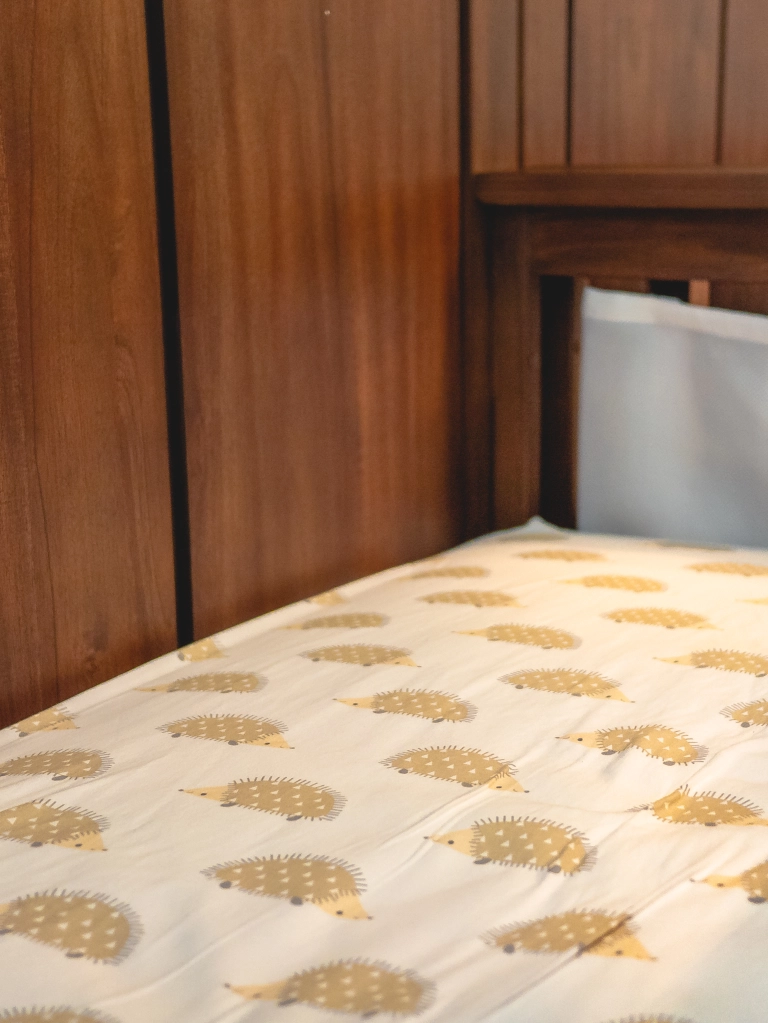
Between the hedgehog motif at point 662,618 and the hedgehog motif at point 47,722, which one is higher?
the hedgehog motif at point 662,618

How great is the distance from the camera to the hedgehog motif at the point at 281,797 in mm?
878

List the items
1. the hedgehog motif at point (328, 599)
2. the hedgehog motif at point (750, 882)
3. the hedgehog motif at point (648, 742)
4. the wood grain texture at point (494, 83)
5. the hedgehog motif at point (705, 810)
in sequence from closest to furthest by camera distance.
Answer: the hedgehog motif at point (750, 882), the hedgehog motif at point (705, 810), the hedgehog motif at point (648, 742), the hedgehog motif at point (328, 599), the wood grain texture at point (494, 83)

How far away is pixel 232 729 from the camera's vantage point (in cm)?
103

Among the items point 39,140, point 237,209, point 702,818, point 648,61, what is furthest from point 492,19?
point 702,818

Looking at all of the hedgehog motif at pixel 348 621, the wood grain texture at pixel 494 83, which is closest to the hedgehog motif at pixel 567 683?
the hedgehog motif at pixel 348 621

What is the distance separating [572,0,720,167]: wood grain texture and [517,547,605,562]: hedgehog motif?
631 mm

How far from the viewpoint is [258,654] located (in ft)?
4.01

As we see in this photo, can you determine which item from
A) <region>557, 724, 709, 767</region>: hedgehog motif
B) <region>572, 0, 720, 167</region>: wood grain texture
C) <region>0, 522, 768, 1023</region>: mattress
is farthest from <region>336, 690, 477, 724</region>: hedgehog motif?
<region>572, 0, 720, 167</region>: wood grain texture

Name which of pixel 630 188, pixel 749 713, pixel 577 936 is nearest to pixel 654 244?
pixel 630 188

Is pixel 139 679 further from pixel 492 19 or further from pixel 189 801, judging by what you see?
pixel 492 19

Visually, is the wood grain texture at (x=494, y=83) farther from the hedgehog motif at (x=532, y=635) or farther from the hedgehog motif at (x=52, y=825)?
the hedgehog motif at (x=52, y=825)

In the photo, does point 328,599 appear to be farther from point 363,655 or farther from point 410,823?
→ point 410,823

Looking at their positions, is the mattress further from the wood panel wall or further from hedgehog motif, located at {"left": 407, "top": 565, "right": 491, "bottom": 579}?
the wood panel wall

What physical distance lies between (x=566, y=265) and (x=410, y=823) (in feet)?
3.42
